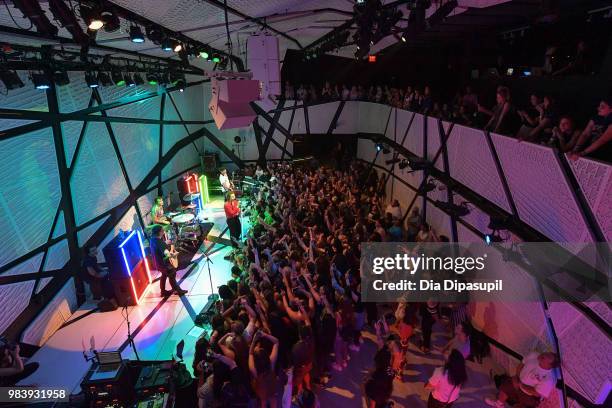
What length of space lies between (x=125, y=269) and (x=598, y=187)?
6.82m

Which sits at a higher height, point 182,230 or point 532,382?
point 532,382

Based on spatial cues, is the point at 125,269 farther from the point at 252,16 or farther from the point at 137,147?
the point at 252,16

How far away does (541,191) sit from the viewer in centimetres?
400

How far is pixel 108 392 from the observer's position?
352cm

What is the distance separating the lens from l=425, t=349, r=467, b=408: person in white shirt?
11.2 ft

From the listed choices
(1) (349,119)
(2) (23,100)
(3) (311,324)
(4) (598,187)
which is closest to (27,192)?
(2) (23,100)

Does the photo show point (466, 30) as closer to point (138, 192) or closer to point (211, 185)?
point (138, 192)

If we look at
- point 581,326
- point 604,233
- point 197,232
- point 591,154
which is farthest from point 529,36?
point 197,232

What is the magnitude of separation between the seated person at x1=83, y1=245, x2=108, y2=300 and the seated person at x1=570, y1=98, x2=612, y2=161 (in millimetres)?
7324

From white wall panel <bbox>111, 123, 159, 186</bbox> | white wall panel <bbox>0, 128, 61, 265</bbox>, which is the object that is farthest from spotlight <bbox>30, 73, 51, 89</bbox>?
white wall panel <bbox>111, 123, 159, 186</bbox>

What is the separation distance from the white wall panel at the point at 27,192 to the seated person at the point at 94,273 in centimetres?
77

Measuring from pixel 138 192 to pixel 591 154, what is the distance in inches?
383

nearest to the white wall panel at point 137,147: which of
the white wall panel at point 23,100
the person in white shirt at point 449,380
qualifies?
the white wall panel at point 23,100

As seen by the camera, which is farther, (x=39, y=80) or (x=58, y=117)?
(x=58, y=117)
